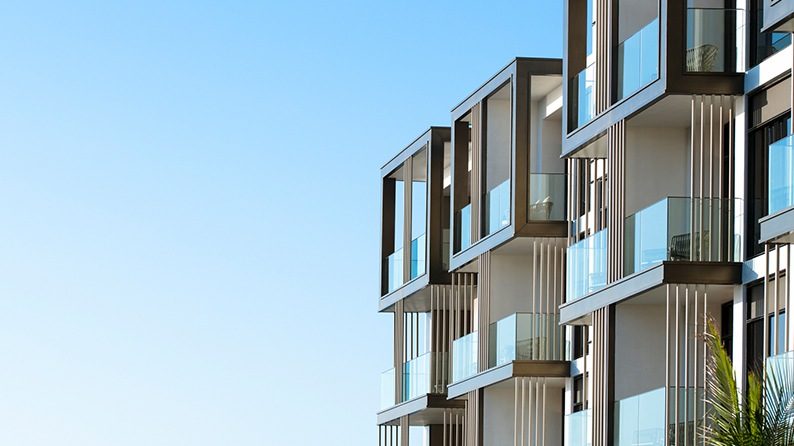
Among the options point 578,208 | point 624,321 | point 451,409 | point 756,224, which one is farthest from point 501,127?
point 756,224

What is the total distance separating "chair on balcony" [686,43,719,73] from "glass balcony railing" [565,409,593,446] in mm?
6462

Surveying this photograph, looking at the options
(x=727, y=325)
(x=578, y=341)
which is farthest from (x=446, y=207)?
(x=727, y=325)

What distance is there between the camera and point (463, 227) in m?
41.1

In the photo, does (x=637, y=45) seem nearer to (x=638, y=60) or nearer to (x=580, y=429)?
(x=638, y=60)

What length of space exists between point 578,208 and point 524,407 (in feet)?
16.2

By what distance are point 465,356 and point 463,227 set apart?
2999 millimetres

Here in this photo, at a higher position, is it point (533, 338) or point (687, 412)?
point (533, 338)

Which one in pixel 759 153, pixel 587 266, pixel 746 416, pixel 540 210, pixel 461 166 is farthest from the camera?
pixel 461 166

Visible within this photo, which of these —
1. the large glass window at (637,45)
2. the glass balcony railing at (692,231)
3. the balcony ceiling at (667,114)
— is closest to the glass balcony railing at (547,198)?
the large glass window at (637,45)

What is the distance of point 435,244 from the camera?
146 feet

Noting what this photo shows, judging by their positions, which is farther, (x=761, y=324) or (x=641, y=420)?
(x=641, y=420)

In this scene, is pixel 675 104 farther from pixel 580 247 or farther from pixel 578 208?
pixel 578 208

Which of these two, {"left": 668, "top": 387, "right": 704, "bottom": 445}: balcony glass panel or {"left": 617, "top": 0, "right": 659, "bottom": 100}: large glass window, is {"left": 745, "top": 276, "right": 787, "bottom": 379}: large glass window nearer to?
{"left": 668, "top": 387, "right": 704, "bottom": 445}: balcony glass panel

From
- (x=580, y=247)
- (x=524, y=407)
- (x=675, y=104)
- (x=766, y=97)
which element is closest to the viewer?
(x=766, y=97)
